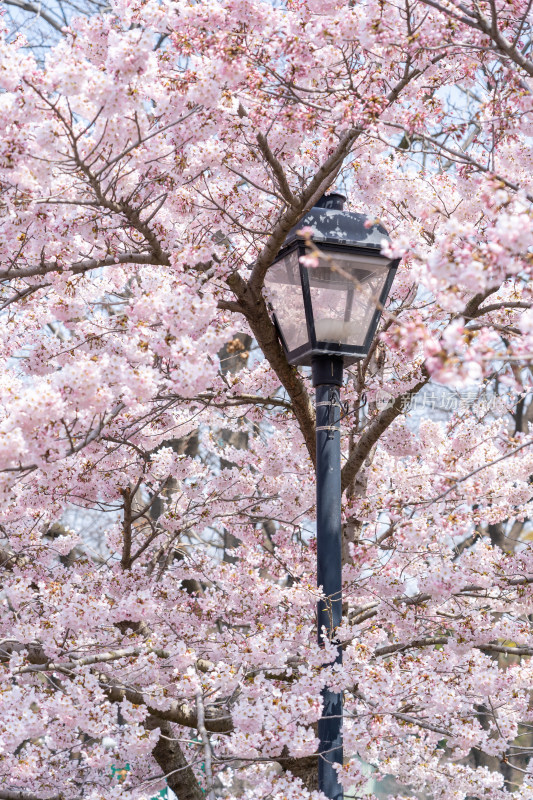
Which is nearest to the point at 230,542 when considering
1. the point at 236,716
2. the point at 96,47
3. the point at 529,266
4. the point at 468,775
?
the point at 468,775

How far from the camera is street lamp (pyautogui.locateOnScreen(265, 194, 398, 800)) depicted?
4.21 meters

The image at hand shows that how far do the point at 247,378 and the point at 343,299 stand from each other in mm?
2784

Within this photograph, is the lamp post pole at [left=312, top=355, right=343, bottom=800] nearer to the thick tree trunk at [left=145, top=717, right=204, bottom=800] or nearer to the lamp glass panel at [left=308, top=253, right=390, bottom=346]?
the lamp glass panel at [left=308, top=253, right=390, bottom=346]

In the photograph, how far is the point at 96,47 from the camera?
4.53 meters

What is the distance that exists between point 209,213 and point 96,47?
143cm

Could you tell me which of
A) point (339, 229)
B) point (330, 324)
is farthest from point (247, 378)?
point (339, 229)

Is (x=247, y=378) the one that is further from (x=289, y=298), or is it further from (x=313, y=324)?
(x=313, y=324)

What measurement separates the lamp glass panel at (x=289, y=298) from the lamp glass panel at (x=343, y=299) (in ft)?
0.34

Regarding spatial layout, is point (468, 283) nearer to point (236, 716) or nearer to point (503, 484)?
point (236, 716)

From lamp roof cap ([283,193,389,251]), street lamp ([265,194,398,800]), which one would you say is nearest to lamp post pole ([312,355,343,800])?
street lamp ([265,194,398,800])

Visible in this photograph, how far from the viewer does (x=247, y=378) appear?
699cm

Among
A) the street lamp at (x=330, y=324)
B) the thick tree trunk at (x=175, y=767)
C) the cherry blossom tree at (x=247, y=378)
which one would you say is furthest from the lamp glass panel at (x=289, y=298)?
the thick tree trunk at (x=175, y=767)

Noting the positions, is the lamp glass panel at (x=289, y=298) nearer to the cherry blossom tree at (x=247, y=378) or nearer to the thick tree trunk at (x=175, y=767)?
the cherry blossom tree at (x=247, y=378)

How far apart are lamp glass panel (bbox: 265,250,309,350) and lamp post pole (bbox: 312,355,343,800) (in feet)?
0.64
